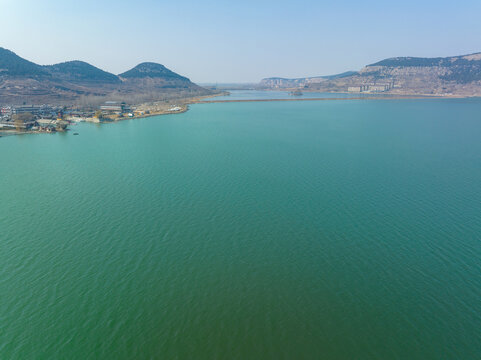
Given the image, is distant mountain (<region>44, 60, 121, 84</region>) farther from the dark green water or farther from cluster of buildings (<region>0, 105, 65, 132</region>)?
the dark green water

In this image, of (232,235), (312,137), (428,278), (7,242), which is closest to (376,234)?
(428,278)

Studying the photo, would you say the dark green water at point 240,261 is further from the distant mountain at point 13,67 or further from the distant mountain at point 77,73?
the distant mountain at point 77,73

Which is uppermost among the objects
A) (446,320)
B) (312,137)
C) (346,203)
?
(312,137)

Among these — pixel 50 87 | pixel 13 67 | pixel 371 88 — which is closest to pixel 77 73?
pixel 13 67

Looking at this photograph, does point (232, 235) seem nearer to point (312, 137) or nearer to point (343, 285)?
point (343, 285)

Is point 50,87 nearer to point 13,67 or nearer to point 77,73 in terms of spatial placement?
point 13,67
